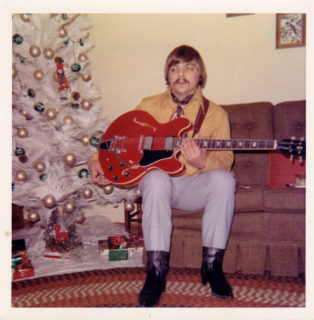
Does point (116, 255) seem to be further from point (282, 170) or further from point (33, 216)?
point (282, 170)

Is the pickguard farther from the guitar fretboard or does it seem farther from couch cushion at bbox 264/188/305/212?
couch cushion at bbox 264/188/305/212

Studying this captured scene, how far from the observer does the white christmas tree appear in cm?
191

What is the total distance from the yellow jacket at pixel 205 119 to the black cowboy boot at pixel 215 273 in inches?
14.2

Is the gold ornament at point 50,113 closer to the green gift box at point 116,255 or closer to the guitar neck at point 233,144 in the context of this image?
the green gift box at point 116,255

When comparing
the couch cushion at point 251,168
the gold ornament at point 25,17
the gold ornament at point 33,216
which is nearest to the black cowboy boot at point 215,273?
the couch cushion at point 251,168

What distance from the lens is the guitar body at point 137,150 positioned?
4.54 feet

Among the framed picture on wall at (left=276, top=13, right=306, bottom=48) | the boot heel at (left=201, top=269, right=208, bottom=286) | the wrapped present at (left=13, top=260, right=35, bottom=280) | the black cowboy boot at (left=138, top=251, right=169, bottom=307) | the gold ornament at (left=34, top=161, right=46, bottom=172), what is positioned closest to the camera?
the black cowboy boot at (left=138, top=251, right=169, bottom=307)

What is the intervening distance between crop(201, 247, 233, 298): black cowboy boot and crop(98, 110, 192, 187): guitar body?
363 millimetres

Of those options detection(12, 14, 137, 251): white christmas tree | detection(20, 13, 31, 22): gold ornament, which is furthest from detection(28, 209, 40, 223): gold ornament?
detection(20, 13, 31, 22): gold ornament

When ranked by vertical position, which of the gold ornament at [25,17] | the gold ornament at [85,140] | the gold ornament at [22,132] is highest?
the gold ornament at [25,17]

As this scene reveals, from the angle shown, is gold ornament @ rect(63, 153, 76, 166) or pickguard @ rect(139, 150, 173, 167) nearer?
pickguard @ rect(139, 150, 173, 167)

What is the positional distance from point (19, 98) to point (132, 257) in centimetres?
120

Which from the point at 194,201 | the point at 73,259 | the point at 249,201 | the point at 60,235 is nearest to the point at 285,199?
the point at 249,201

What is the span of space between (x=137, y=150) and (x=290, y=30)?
5.09 ft
